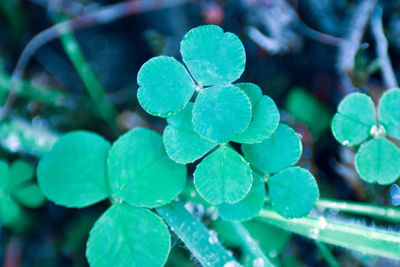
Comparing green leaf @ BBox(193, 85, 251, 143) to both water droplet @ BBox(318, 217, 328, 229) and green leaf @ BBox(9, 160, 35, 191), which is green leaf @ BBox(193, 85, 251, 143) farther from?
green leaf @ BBox(9, 160, 35, 191)

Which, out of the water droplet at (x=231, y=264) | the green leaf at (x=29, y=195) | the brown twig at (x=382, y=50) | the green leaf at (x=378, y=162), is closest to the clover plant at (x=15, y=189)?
the green leaf at (x=29, y=195)

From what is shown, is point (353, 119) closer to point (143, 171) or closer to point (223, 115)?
point (223, 115)

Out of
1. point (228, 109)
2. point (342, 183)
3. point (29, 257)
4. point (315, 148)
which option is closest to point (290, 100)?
point (315, 148)

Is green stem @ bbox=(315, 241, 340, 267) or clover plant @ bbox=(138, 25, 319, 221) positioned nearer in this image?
clover plant @ bbox=(138, 25, 319, 221)

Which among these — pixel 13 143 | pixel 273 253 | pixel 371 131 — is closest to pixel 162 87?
pixel 371 131

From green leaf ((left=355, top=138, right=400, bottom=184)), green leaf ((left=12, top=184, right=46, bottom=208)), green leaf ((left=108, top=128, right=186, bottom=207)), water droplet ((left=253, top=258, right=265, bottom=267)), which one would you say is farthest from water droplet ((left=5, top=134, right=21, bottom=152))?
green leaf ((left=355, top=138, right=400, bottom=184))

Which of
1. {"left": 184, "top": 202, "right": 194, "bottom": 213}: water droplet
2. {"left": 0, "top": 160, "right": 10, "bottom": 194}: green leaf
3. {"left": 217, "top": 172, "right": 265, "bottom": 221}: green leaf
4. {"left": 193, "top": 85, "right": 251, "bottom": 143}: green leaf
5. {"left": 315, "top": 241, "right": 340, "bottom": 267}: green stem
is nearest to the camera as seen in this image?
{"left": 193, "top": 85, "right": 251, "bottom": 143}: green leaf

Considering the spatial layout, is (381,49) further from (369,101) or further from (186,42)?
(186,42)

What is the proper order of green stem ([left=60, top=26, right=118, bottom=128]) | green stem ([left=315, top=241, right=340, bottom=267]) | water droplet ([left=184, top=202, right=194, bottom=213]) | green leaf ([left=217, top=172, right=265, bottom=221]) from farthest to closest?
green stem ([left=60, top=26, right=118, bottom=128]) < green stem ([left=315, top=241, right=340, bottom=267]) < water droplet ([left=184, top=202, right=194, bottom=213]) < green leaf ([left=217, top=172, right=265, bottom=221])
